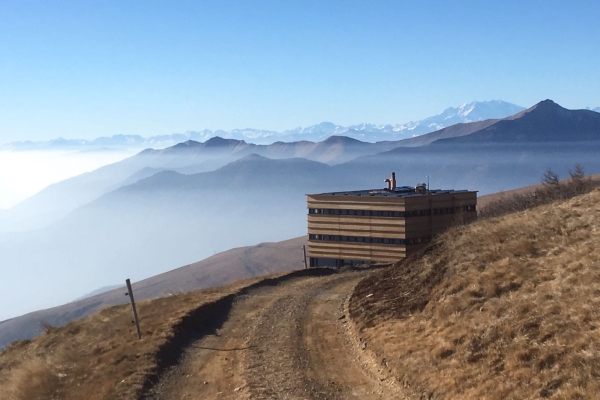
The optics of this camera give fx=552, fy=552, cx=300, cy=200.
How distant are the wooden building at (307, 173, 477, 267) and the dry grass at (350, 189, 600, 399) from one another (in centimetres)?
2296

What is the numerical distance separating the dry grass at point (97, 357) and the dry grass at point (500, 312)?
27.4 ft

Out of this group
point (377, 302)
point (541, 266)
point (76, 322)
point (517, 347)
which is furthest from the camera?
point (76, 322)

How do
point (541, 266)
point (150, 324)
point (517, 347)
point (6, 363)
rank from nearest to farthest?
point (517, 347) → point (541, 266) → point (150, 324) → point (6, 363)

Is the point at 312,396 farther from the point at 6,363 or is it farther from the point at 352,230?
the point at 352,230

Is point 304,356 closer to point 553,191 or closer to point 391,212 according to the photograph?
point 391,212

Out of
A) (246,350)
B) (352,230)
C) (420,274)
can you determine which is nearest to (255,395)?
(246,350)

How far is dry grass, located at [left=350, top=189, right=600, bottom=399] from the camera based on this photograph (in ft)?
42.1

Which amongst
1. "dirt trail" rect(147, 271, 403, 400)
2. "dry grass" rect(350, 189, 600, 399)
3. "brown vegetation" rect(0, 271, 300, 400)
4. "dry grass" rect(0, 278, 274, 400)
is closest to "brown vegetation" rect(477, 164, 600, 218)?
"dry grass" rect(350, 189, 600, 399)

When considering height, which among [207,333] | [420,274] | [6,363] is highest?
[420,274]

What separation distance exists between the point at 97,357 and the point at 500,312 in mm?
15815

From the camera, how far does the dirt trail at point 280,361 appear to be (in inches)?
648

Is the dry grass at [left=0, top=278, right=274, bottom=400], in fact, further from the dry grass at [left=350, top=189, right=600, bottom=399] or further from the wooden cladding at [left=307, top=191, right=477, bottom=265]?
the wooden cladding at [left=307, top=191, right=477, bottom=265]

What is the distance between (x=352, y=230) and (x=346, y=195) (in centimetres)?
377

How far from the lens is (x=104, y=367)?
68.1 ft
